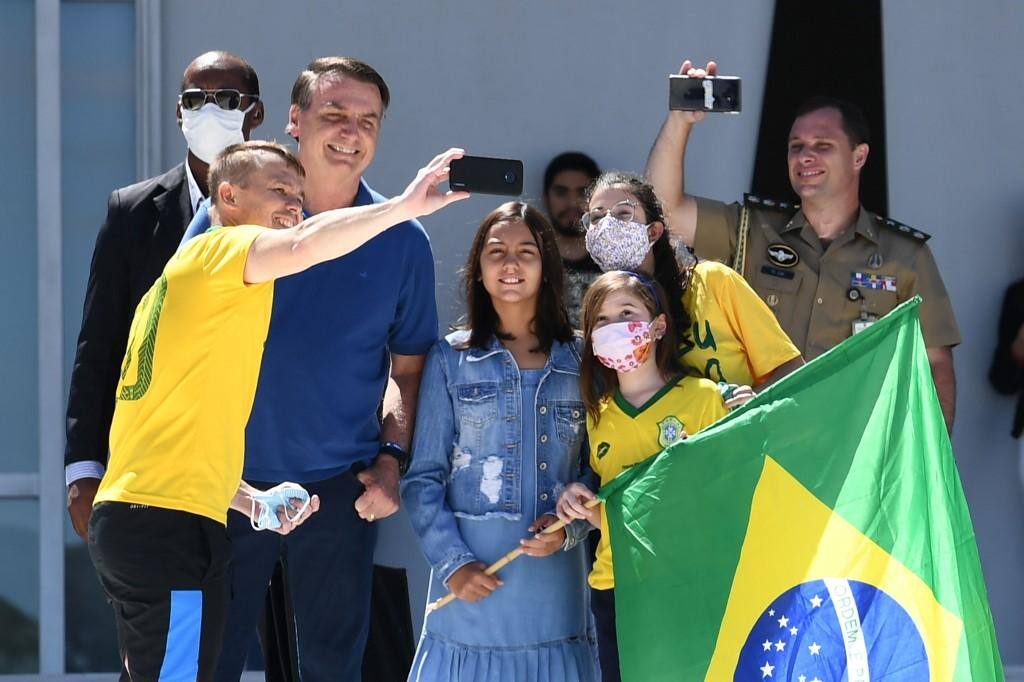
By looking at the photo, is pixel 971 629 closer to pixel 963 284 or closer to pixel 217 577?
pixel 217 577

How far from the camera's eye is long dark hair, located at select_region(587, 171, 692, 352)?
4.55 metres

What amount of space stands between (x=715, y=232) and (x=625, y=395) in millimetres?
961

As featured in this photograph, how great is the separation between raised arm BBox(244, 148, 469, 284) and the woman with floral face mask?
104cm

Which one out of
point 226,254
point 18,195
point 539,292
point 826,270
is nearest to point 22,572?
point 18,195

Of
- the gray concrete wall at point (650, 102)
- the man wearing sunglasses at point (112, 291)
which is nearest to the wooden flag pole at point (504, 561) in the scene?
the man wearing sunglasses at point (112, 291)

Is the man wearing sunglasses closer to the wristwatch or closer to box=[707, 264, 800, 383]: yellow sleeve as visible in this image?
the wristwatch

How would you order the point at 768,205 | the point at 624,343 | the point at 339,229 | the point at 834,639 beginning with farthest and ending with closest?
the point at 768,205, the point at 624,343, the point at 834,639, the point at 339,229

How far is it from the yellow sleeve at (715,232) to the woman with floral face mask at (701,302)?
609mm

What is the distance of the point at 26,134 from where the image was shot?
6355 millimetres

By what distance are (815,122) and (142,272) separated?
212 cm

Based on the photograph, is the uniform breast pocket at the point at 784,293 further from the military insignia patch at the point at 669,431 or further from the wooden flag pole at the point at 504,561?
the wooden flag pole at the point at 504,561

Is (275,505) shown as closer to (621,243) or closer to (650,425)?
(650,425)

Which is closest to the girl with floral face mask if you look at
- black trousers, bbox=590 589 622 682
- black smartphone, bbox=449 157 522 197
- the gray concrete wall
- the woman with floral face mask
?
black trousers, bbox=590 589 622 682

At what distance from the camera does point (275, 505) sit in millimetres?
3861
